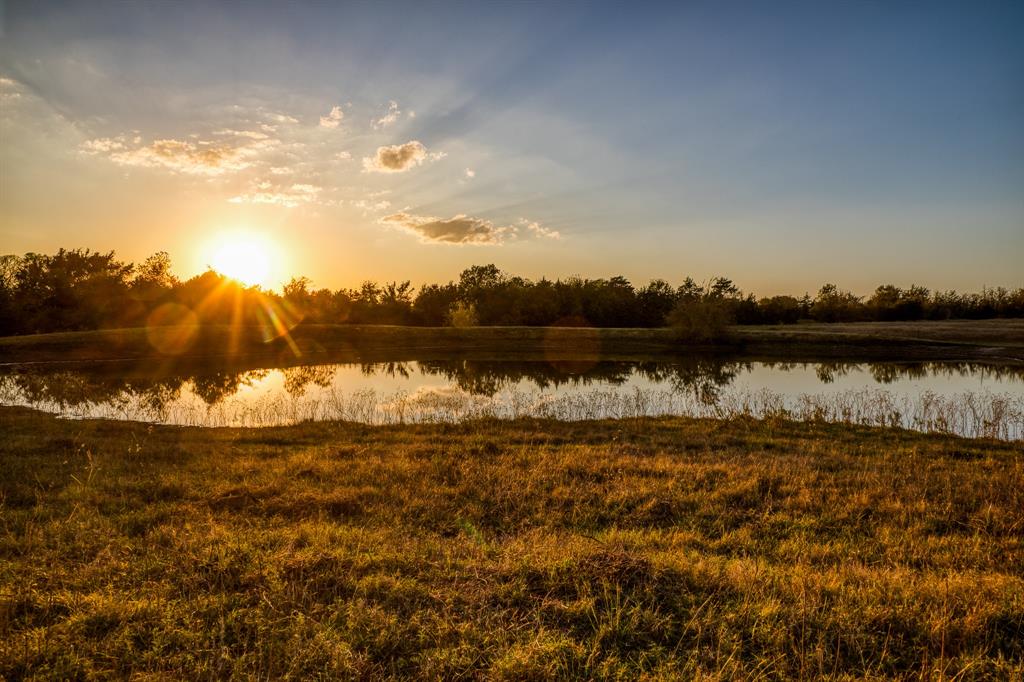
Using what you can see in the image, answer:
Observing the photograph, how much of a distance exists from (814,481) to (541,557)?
7.16m

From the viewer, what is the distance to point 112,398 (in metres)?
24.9

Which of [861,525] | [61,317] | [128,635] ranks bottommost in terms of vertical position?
[861,525]

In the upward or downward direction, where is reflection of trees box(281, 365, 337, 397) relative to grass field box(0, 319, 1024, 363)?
downward

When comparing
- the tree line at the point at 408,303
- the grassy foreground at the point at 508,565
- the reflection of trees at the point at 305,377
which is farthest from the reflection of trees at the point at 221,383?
the tree line at the point at 408,303

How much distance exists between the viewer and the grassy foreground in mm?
4809

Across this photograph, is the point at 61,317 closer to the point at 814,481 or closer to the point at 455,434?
the point at 455,434

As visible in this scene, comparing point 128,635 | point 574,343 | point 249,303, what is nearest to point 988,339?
point 574,343

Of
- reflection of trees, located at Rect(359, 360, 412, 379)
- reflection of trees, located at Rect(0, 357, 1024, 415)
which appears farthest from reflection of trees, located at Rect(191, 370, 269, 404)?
reflection of trees, located at Rect(359, 360, 412, 379)

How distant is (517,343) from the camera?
6259 cm

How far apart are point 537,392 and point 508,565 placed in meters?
21.0

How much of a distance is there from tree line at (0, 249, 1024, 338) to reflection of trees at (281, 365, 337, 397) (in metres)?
37.4

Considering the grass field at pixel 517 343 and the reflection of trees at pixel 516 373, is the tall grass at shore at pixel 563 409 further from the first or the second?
the grass field at pixel 517 343

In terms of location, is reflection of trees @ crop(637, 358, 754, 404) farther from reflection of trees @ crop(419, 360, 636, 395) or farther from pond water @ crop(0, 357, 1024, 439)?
reflection of trees @ crop(419, 360, 636, 395)

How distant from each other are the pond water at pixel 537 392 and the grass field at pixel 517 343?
9911mm
